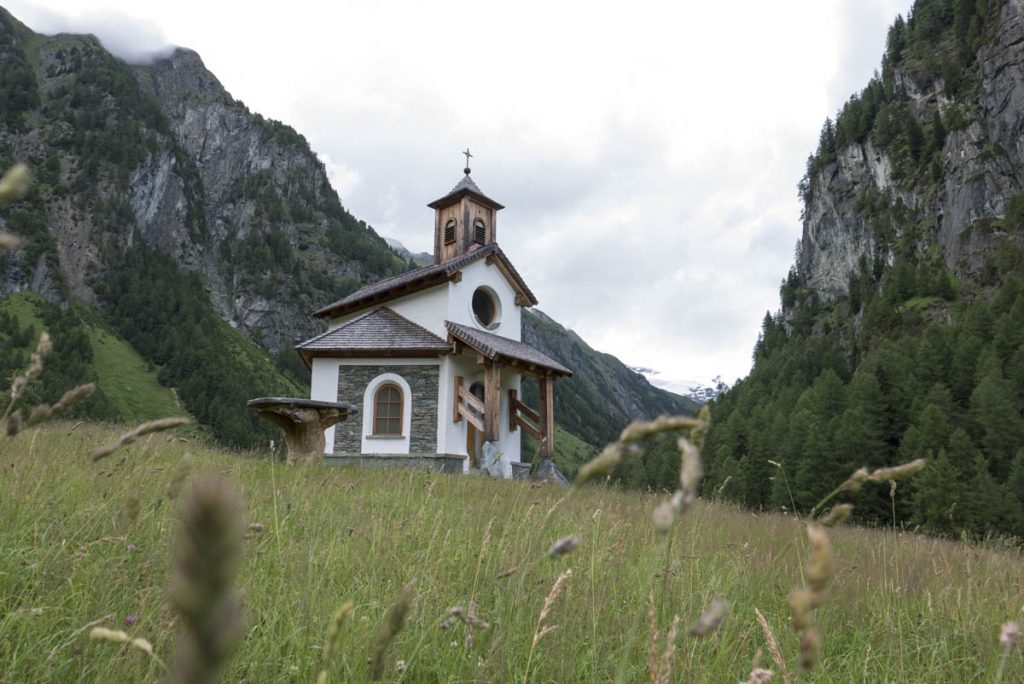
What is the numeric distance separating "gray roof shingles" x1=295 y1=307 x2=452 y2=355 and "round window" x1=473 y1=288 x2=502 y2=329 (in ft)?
8.97

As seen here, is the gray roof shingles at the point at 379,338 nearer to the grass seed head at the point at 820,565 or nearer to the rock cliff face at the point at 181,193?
the grass seed head at the point at 820,565

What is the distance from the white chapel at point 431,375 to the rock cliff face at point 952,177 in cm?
6236

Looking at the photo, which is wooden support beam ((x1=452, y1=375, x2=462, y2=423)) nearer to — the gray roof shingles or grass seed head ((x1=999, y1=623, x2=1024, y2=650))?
the gray roof shingles

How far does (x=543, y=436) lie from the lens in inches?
824

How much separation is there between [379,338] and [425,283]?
2177 millimetres

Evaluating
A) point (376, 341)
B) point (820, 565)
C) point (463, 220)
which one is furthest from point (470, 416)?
point (820, 565)

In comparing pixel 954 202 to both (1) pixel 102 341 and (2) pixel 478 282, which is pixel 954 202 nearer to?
(2) pixel 478 282

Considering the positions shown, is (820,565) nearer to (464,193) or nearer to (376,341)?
(376,341)

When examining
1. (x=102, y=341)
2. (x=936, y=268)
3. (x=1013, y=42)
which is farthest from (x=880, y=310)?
(x=102, y=341)

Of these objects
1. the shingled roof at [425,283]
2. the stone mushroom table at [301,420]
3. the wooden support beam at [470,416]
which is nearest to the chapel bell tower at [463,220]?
the shingled roof at [425,283]

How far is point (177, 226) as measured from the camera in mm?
121875

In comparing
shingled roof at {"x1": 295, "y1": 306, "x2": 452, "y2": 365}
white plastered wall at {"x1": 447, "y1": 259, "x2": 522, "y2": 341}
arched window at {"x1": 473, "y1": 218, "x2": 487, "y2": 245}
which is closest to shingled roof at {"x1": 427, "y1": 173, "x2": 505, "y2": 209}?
arched window at {"x1": 473, "y1": 218, "x2": 487, "y2": 245}

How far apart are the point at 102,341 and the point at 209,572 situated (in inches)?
4014

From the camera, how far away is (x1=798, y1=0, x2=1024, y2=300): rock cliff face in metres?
68.0
